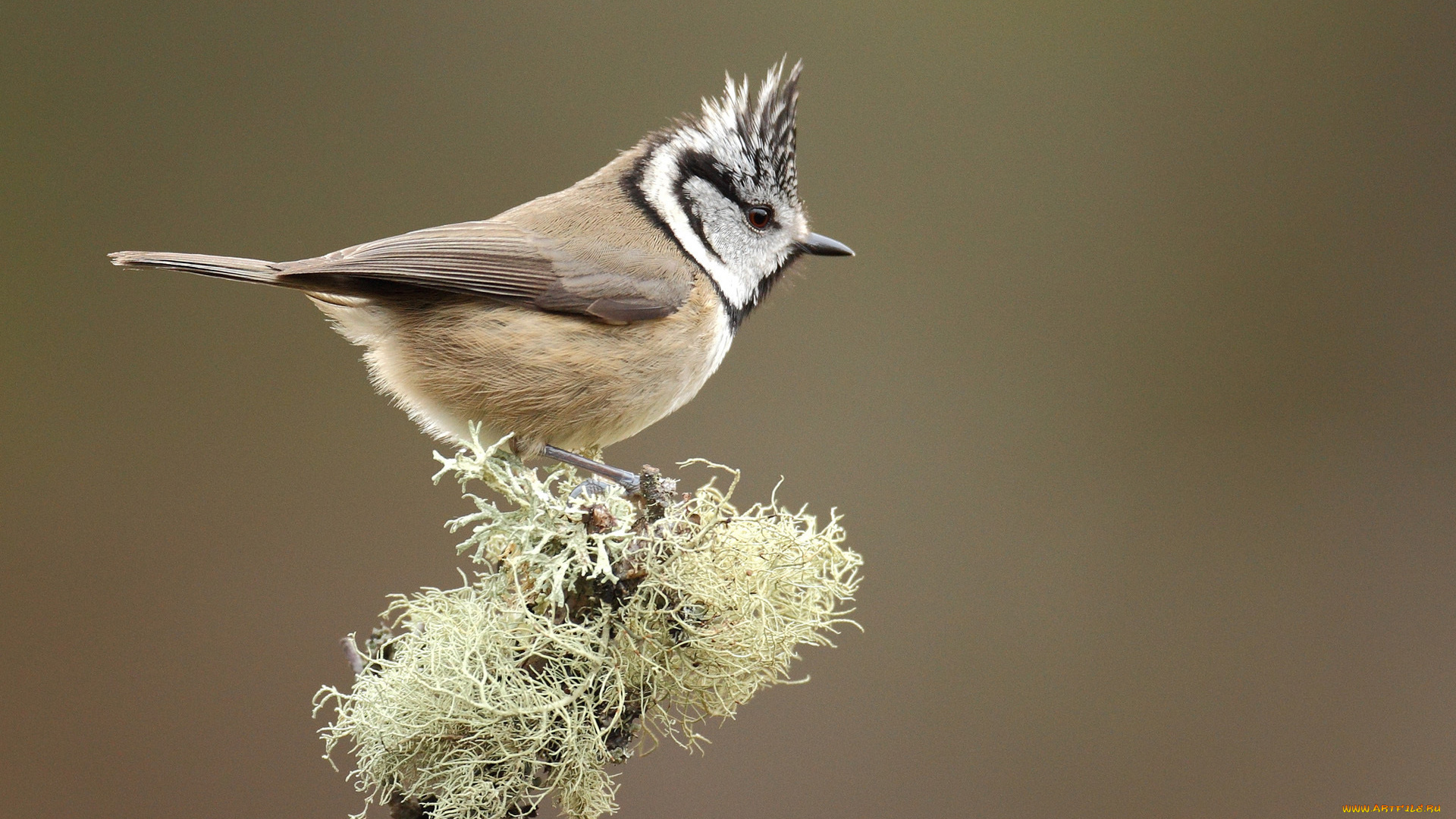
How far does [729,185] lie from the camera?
5.81ft

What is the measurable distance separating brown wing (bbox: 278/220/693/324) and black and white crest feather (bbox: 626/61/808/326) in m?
0.12

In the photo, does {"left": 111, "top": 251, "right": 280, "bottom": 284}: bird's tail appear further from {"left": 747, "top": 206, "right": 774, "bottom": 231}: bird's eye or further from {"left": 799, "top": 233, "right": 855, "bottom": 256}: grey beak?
{"left": 799, "top": 233, "right": 855, "bottom": 256}: grey beak

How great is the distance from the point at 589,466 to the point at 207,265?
0.62 meters

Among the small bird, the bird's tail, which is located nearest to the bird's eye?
the small bird

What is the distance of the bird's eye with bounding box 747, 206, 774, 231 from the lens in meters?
1.79

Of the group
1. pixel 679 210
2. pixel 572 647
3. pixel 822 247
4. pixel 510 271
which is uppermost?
pixel 822 247

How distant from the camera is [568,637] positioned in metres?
1.20

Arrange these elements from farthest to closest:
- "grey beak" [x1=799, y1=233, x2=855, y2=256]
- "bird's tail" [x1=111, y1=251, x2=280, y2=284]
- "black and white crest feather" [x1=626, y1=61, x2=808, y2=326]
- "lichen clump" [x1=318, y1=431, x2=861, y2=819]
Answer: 1. "grey beak" [x1=799, y1=233, x2=855, y2=256]
2. "black and white crest feather" [x1=626, y1=61, x2=808, y2=326]
3. "bird's tail" [x1=111, y1=251, x2=280, y2=284]
4. "lichen clump" [x1=318, y1=431, x2=861, y2=819]

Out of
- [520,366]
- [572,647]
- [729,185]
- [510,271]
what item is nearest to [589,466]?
[520,366]

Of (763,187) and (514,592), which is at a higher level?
(763,187)

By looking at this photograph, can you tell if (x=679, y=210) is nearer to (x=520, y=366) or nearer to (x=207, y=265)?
(x=520, y=366)

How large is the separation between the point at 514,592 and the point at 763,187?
2.81 feet

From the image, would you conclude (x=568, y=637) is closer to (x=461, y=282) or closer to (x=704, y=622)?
(x=704, y=622)

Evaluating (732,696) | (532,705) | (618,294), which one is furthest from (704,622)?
(618,294)
